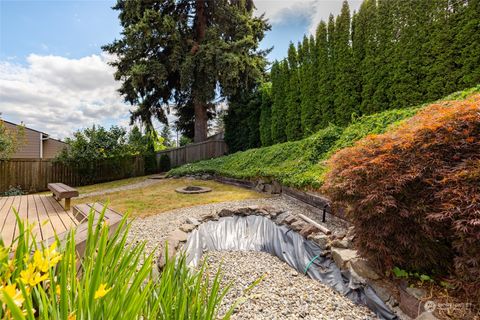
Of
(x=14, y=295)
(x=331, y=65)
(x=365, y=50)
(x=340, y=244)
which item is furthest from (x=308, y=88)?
(x=14, y=295)

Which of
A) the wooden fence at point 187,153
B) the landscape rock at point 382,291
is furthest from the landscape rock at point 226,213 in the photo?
the wooden fence at point 187,153

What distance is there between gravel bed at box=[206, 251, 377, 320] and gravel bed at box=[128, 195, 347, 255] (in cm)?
113

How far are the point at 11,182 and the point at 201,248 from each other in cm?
1029

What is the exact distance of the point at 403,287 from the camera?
2021 millimetres

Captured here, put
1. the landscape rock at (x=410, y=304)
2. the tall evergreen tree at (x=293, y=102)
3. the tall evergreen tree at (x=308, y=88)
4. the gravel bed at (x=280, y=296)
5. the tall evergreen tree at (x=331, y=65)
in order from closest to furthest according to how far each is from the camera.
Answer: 1. the landscape rock at (x=410, y=304)
2. the gravel bed at (x=280, y=296)
3. the tall evergreen tree at (x=331, y=65)
4. the tall evergreen tree at (x=308, y=88)
5. the tall evergreen tree at (x=293, y=102)

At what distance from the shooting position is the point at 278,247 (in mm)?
3295

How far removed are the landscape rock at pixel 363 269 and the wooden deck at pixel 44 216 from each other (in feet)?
A: 8.18

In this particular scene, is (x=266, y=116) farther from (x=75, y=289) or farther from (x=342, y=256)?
(x=75, y=289)

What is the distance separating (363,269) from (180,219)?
3.17 meters

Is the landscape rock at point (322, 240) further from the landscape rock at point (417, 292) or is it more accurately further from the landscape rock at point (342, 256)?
the landscape rock at point (417, 292)

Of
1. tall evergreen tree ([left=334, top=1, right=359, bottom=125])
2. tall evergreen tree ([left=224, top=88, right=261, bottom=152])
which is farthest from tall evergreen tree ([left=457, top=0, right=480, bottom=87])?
tall evergreen tree ([left=224, top=88, right=261, bottom=152])

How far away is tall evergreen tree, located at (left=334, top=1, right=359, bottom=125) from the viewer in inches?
299

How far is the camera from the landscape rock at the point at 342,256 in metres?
2.51

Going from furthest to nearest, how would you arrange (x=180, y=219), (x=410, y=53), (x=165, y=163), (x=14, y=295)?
1. (x=165, y=163)
2. (x=410, y=53)
3. (x=180, y=219)
4. (x=14, y=295)
